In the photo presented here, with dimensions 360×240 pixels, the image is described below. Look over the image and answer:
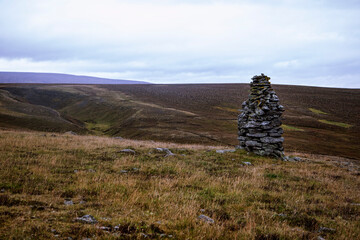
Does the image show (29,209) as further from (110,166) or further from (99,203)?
(110,166)

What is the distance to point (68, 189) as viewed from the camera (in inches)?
324

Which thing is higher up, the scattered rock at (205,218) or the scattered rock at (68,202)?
the scattered rock at (68,202)

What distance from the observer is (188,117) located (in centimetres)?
6391

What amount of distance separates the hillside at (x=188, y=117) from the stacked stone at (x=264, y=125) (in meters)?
18.6

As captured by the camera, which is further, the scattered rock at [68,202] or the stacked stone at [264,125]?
the stacked stone at [264,125]

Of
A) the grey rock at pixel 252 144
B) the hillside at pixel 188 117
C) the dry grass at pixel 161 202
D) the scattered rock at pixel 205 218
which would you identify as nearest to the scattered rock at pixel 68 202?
the dry grass at pixel 161 202

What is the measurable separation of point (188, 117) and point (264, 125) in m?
43.5

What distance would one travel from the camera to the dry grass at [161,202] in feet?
17.9

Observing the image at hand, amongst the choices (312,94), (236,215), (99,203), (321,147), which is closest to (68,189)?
(99,203)

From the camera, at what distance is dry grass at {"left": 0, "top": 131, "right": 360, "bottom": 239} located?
5.46 m

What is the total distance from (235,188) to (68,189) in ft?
20.9

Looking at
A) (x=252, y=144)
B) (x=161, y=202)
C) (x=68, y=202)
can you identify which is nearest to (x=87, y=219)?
(x=68, y=202)

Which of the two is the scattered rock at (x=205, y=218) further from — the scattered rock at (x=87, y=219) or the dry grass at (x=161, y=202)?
the scattered rock at (x=87, y=219)

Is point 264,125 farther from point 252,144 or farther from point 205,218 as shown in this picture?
point 205,218
